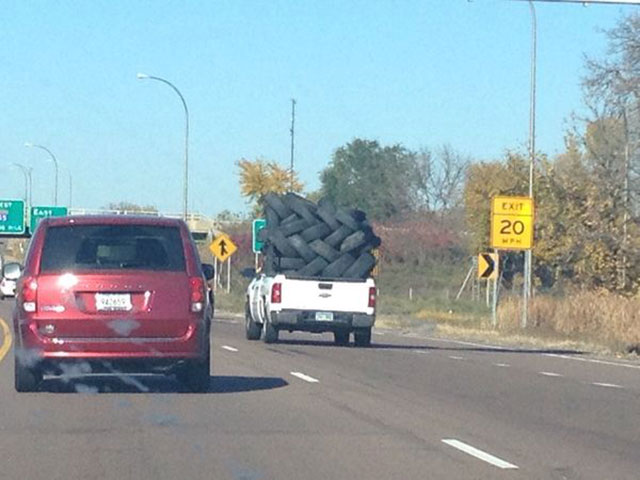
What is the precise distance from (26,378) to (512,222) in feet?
81.8

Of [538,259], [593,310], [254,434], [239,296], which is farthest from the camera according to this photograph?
[239,296]

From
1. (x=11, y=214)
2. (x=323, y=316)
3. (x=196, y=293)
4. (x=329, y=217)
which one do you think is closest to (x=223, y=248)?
(x=11, y=214)

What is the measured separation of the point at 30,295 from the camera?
1664 cm

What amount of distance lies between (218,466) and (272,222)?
2085 cm

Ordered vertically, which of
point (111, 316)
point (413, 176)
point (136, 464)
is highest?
point (413, 176)

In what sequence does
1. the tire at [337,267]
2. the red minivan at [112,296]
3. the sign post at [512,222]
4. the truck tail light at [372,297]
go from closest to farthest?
the red minivan at [112,296]
the truck tail light at [372,297]
the tire at [337,267]
the sign post at [512,222]

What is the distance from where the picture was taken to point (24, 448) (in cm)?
1295

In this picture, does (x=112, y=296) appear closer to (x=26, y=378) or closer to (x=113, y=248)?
(x=113, y=248)

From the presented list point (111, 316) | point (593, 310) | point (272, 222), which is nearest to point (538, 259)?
point (593, 310)

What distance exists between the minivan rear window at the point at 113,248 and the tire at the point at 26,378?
1328 millimetres

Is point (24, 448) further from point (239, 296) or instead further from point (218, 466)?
point (239, 296)

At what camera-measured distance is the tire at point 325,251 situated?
3153 centimetres

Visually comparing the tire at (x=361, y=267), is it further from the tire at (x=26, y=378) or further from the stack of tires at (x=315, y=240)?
the tire at (x=26, y=378)

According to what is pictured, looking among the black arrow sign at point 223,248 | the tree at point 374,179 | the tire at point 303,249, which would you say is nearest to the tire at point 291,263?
the tire at point 303,249
